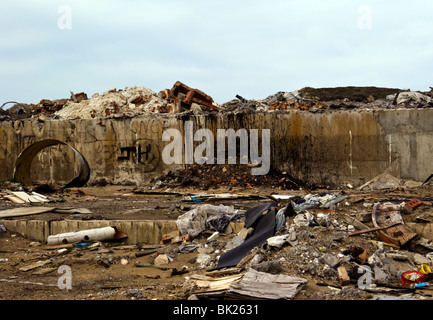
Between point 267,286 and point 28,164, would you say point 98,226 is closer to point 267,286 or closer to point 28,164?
point 267,286

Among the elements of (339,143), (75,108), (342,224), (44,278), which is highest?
(75,108)

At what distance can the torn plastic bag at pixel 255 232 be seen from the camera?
778cm

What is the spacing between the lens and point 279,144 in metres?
17.4

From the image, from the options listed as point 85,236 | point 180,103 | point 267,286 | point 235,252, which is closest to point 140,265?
point 235,252

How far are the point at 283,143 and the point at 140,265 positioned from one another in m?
9.88

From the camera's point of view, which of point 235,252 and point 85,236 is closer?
point 235,252

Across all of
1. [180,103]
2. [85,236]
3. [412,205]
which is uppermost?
[180,103]

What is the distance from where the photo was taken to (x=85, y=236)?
9.89 meters

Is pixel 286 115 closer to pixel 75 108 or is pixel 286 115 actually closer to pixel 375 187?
pixel 375 187

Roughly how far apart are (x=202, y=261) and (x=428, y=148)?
1057 centimetres

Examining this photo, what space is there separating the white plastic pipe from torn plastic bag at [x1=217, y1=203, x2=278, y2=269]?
2737mm

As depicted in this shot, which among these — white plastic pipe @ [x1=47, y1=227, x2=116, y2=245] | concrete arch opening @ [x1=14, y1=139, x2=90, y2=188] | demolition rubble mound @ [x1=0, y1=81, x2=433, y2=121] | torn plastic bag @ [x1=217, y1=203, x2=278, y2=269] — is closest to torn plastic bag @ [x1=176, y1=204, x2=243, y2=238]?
torn plastic bag @ [x1=217, y1=203, x2=278, y2=269]
